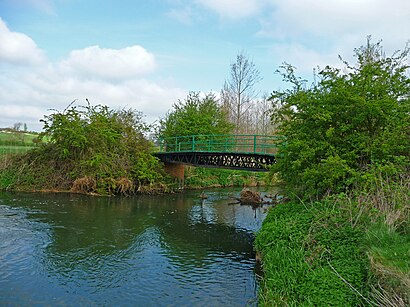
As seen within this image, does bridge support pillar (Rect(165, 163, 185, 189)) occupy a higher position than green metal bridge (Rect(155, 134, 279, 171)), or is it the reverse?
green metal bridge (Rect(155, 134, 279, 171))

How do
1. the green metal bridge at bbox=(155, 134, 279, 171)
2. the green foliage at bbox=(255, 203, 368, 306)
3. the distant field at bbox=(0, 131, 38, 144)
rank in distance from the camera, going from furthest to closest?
1. the distant field at bbox=(0, 131, 38, 144)
2. the green metal bridge at bbox=(155, 134, 279, 171)
3. the green foliage at bbox=(255, 203, 368, 306)

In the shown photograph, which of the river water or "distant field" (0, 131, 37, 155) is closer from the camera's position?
the river water

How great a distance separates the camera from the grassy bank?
645 centimetres

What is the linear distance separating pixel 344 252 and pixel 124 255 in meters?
6.75

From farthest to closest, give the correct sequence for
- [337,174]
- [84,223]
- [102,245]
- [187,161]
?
[187,161], [84,223], [102,245], [337,174]

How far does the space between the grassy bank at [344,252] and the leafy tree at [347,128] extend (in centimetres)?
91

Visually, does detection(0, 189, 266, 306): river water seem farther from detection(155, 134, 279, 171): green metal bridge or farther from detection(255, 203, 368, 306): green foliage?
detection(155, 134, 279, 171): green metal bridge

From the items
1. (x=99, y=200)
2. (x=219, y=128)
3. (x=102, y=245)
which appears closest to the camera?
(x=102, y=245)

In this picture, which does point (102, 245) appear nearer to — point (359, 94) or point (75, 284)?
point (75, 284)

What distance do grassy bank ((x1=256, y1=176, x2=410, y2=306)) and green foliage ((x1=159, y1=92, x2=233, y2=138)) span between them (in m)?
23.8

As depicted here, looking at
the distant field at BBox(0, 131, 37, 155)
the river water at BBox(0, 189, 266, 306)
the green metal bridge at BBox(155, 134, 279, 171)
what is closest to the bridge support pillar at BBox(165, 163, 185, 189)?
the green metal bridge at BBox(155, 134, 279, 171)

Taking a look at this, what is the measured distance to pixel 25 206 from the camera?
19422 millimetres

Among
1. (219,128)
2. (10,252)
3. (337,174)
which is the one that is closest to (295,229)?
(337,174)

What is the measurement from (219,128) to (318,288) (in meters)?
28.5
